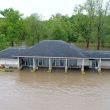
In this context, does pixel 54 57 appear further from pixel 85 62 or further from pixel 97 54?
pixel 97 54

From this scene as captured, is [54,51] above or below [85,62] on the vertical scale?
above

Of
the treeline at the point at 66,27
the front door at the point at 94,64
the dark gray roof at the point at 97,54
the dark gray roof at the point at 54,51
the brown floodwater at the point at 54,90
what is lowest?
the brown floodwater at the point at 54,90

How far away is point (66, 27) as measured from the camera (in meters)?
64.4

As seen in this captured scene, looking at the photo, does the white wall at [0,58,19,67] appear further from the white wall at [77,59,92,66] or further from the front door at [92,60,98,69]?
the front door at [92,60,98,69]

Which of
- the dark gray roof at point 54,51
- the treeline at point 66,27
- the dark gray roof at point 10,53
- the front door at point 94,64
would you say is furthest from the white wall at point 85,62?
the treeline at point 66,27

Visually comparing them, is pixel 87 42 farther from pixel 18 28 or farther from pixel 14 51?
pixel 14 51

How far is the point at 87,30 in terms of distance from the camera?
2431 inches

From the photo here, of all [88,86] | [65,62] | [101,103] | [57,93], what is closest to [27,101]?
[57,93]

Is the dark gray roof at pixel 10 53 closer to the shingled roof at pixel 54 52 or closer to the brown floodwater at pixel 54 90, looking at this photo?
the shingled roof at pixel 54 52

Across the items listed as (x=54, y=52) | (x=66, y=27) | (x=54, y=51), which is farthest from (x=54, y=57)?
(x=66, y=27)

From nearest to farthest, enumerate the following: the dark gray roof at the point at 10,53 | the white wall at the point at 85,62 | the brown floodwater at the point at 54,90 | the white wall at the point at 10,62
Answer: the brown floodwater at the point at 54,90 < the white wall at the point at 85,62 < the dark gray roof at the point at 10,53 < the white wall at the point at 10,62

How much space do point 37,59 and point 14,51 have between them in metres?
3.78

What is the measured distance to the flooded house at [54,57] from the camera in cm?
4375

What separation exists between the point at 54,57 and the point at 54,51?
3.84 feet
